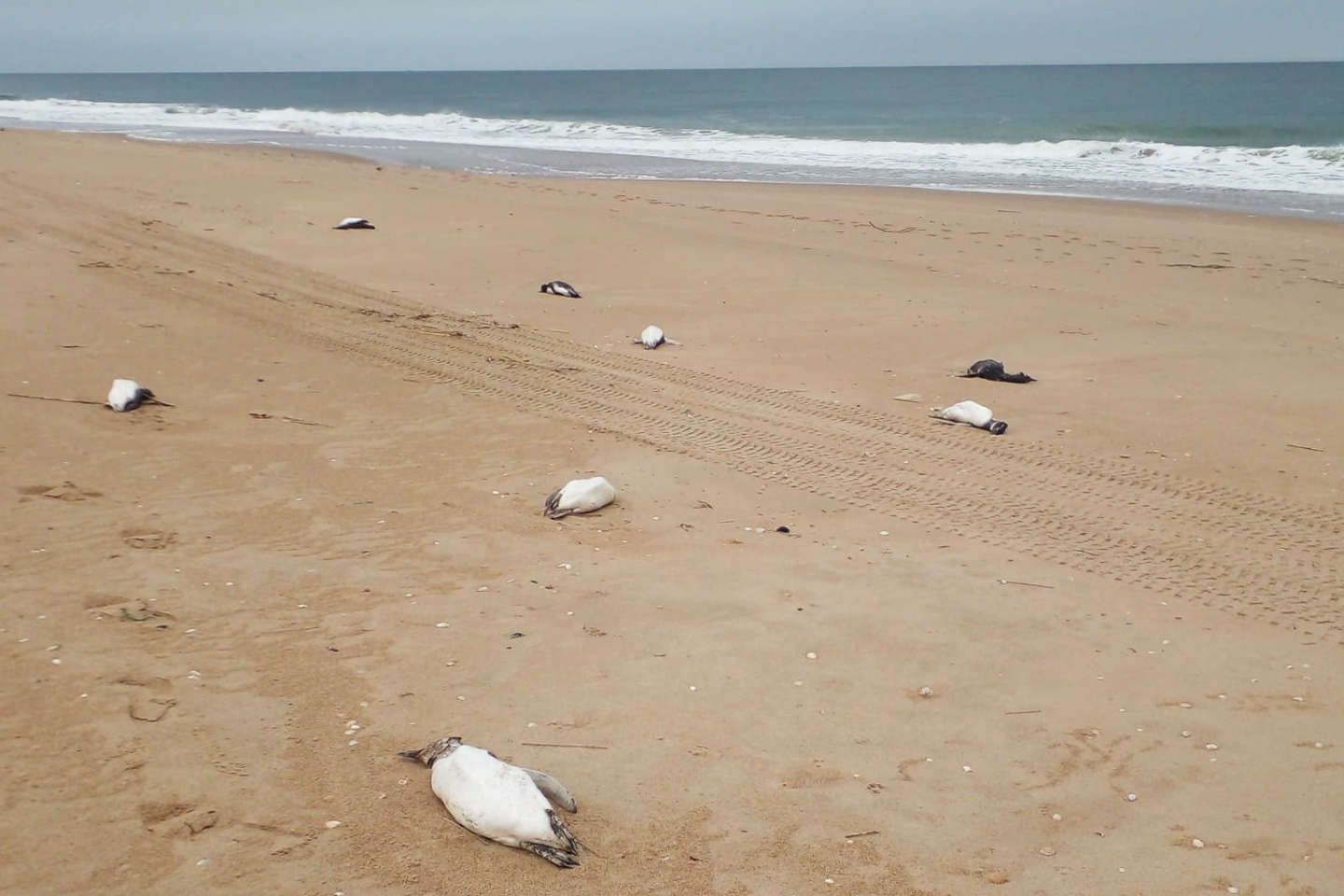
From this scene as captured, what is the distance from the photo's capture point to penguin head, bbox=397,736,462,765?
329cm

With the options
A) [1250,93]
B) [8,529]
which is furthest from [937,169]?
[1250,93]

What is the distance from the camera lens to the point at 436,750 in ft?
10.9

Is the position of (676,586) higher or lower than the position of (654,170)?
lower

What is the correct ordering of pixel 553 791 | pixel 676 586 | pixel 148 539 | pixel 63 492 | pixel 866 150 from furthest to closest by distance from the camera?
pixel 866 150, pixel 63 492, pixel 148 539, pixel 676 586, pixel 553 791

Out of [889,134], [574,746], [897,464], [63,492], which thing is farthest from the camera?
[889,134]

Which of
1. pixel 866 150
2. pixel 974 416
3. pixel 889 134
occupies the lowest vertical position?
pixel 974 416

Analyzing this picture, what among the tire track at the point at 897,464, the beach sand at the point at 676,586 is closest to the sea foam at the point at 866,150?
the beach sand at the point at 676,586

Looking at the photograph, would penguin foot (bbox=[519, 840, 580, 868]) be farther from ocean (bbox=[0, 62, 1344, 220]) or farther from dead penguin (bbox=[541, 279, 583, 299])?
ocean (bbox=[0, 62, 1344, 220])

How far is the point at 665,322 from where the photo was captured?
9.53m

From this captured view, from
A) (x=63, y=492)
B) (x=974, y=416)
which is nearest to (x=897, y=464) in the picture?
(x=974, y=416)

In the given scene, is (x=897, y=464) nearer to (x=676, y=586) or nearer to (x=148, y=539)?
(x=676, y=586)

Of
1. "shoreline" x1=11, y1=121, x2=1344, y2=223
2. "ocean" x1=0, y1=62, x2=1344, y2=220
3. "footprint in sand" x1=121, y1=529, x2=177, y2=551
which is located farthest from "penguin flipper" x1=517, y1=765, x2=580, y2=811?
"ocean" x1=0, y1=62, x2=1344, y2=220

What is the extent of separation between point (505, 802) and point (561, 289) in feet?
25.0

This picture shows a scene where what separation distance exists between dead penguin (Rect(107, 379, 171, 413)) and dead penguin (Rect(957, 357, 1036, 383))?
5.43 metres
